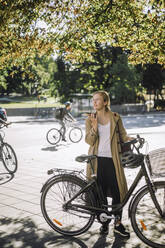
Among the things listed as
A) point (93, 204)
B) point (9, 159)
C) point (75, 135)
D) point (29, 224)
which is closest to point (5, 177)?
point (9, 159)

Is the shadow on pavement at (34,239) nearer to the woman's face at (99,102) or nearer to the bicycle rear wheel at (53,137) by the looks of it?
the woman's face at (99,102)

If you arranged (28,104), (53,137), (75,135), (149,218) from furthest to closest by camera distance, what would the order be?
1. (28,104)
2. (75,135)
3. (53,137)
4. (149,218)

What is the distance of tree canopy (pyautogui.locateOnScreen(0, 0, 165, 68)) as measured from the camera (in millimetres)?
7230

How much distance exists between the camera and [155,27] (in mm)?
7398

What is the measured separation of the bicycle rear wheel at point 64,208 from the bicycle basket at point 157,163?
2.65 feet

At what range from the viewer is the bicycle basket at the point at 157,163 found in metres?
3.62

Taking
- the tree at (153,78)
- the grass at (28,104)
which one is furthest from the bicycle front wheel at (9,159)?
the tree at (153,78)

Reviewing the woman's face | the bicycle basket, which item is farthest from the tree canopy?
the bicycle basket

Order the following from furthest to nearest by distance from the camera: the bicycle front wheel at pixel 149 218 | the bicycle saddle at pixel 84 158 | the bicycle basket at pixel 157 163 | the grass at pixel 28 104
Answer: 1. the grass at pixel 28 104
2. the bicycle saddle at pixel 84 158
3. the bicycle front wheel at pixel 149 218
4. the bicycle basket at pixel 157 163

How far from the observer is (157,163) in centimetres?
366

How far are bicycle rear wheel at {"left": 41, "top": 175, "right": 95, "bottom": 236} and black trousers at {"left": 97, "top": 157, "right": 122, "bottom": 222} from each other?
0.93ft

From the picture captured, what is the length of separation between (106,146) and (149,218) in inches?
37.4

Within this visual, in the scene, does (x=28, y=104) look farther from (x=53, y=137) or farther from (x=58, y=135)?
(x=53, y=137)

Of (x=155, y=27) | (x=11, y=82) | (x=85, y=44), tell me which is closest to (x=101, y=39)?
(x=85, y=44)
